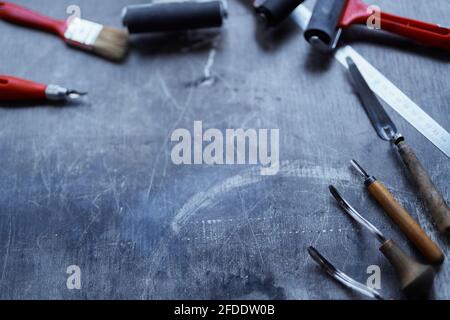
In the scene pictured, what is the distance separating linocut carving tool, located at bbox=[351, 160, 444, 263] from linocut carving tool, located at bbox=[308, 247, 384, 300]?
10 cm

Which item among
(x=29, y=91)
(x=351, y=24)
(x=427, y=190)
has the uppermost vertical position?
(x=351, y=24)

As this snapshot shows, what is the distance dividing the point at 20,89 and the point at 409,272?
764mm

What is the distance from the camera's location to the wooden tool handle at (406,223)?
755mm

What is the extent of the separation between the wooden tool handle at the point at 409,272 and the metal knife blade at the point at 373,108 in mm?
214

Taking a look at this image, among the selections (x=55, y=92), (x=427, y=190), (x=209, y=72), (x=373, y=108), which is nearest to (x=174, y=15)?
(x=209, y=72)

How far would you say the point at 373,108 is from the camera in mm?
890

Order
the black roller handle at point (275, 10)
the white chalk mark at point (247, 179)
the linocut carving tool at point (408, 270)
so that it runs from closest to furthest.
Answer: the linocut carving tool at point (408, 270)
the white chalk mark at point (247, 179)
the black roller handle at point (275, 10)

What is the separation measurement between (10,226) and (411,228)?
68 centimetres

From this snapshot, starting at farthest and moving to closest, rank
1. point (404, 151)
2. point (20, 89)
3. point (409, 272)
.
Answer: point (20, 89), point (404, 151), point (409, 272)

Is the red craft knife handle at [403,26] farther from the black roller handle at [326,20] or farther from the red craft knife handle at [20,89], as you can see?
the red craft knife handle at [20,89]

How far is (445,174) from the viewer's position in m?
0.83

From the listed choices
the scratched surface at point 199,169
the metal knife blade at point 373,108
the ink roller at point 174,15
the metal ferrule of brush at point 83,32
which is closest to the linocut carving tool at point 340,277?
the scratched surface at point 199,169

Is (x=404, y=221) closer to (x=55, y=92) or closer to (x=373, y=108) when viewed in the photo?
(x=373, y=108)

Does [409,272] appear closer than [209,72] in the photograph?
Yes
